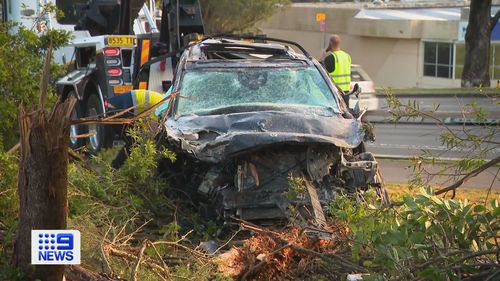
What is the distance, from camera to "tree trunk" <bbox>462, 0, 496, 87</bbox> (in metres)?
30.6

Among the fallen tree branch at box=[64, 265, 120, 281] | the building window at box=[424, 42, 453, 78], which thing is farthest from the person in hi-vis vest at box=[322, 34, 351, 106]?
the building window at box=[424, 42, 453, 78]

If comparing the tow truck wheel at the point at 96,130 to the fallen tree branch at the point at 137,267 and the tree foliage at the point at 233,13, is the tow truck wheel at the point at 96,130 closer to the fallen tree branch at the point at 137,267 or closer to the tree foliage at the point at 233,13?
the fallen tree branch at the point at 137,267

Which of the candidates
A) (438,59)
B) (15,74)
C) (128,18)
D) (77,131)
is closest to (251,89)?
(15,74)

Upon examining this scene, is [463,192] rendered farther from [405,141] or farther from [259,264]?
[405,141]

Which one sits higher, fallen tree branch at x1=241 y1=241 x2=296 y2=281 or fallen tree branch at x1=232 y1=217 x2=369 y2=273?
fallen tree branch at x1=232 y1=217 x2=369 y2=273

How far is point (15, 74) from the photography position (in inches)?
310

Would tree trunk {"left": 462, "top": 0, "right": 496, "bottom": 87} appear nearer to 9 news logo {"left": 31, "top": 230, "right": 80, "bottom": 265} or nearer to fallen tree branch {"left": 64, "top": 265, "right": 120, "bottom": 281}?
fallen tree branch {"left": 64, "top": 265, "right": 120, "bottom": 281}

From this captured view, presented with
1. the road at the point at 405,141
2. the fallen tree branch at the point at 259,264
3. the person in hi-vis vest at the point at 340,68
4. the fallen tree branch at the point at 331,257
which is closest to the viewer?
the fallen tree branch at the point at 331,257

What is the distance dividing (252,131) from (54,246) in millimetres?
2936

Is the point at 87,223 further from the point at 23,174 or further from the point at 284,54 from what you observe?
the point at 284,54

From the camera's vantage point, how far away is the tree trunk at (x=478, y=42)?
100 ft

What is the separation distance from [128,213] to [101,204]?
0.25m

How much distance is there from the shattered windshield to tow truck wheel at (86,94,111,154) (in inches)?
128

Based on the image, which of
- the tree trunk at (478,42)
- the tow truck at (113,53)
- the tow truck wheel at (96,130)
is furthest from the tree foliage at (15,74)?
the tree trunk at (478,42)
